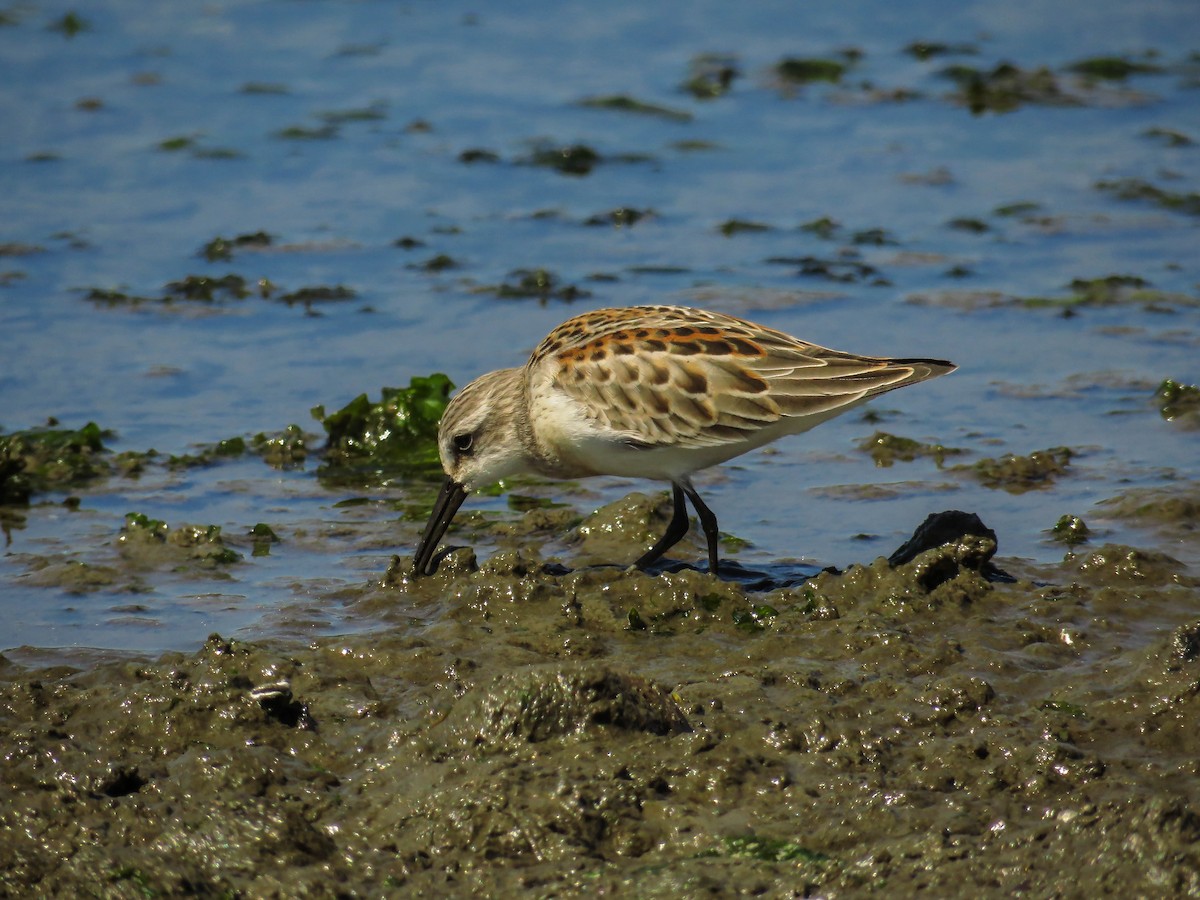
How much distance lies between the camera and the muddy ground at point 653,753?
4891 mm

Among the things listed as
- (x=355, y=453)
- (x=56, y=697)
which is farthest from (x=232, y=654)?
(x=355, y=453)

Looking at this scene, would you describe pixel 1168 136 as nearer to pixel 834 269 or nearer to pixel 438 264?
pixel 834 269

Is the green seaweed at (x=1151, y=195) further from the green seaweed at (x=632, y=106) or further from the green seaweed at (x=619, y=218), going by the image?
the green seaweed at (x=632, y=106)

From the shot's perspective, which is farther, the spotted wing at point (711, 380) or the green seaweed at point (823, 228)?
the green seaweed at point (823, 228)

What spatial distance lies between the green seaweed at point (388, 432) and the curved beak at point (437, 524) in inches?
57.0

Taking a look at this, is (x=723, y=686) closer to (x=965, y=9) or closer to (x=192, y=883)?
(x=192, y=883)

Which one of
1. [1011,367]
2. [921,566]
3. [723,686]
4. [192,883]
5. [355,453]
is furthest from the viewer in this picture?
[1011,367]

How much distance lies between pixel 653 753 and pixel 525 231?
27.9ft

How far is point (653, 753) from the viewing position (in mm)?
5492

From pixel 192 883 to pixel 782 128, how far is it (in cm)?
1189

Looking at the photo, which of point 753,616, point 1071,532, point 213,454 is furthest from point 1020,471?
point 213,454

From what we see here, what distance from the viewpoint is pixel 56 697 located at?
6.30 meters

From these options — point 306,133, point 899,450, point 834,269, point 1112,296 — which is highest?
point 306,133

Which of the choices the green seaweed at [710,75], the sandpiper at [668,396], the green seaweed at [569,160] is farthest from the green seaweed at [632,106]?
the sandpiper at [668,396]
